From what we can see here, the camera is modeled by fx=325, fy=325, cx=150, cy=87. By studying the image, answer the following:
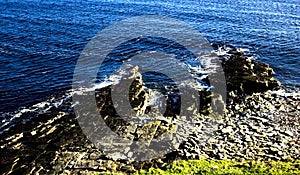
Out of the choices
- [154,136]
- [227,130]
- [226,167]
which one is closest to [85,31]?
[154,136]

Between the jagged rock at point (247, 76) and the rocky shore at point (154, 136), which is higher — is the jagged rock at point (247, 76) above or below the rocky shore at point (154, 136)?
above

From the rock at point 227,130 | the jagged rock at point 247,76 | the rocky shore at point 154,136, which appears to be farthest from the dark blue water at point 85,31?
the rock at point 227,130

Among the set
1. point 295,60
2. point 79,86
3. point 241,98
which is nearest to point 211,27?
point 295,60

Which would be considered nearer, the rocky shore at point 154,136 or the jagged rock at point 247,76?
the rocky shore at point 154,136

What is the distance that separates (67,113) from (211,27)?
38014 mm

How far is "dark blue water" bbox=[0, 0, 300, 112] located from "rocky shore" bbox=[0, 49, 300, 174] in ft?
16.5

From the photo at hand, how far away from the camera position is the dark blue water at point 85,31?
115 feet

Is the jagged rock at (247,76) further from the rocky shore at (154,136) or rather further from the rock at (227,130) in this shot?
the rock at (227,130)

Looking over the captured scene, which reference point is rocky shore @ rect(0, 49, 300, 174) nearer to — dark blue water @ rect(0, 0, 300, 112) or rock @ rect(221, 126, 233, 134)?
rock @ rect(221, 126, 233, 134)

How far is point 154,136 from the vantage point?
84.5 feet

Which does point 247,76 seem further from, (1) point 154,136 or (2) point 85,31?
(2) point 85,31

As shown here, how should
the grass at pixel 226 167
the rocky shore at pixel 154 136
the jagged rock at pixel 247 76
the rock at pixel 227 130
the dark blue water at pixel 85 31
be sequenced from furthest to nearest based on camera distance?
the dark blue water at pixel 85 31, the jagged rock at pixel 247 76, the rock at pixel 227 130, the rocky shore at pixel 154 136, the grass at pixel 226 167

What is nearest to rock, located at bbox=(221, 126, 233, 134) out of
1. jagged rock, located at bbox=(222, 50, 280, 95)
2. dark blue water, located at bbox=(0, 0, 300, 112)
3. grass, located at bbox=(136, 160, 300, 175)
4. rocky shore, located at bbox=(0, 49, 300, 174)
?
rocky shore, located at bbox=(0, 49, 300, 174)

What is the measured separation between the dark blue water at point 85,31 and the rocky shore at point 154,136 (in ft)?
16.5
